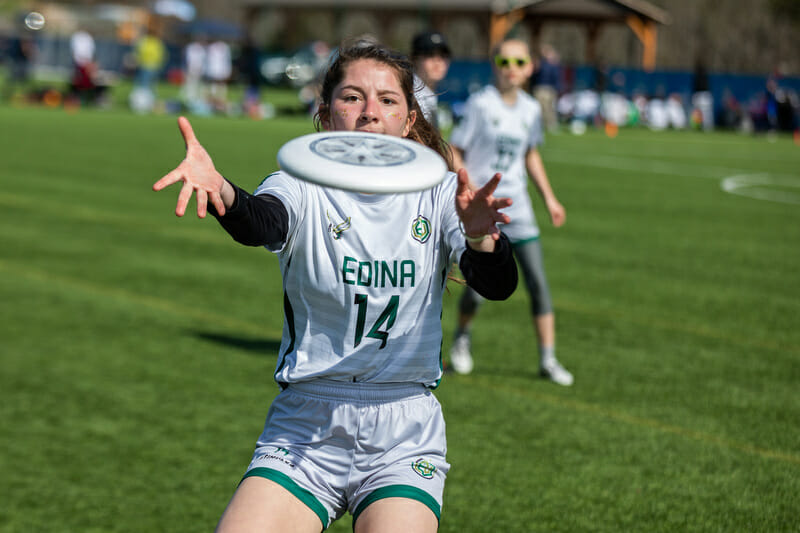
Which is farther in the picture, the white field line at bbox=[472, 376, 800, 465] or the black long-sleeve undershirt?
the white field line at bbox=[472, 376, 800, 465]

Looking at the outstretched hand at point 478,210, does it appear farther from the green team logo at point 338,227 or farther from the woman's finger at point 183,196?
the woman's finger at point 183,196

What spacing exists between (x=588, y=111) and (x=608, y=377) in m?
30.1

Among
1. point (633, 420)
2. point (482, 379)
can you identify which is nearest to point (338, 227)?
point (633, 420)

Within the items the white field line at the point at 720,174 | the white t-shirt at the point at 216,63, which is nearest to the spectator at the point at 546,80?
the white field line at the point at 720,174

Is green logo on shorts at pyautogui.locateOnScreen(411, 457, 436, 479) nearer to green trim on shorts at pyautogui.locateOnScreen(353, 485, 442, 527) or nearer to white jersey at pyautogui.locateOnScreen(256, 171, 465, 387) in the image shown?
green trim on shorts at pyautogui.locateOnScreen(353, 485, 442, 527)

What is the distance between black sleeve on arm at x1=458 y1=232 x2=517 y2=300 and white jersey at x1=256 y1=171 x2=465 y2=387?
4.1 inches

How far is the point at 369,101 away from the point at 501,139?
4041 millimetres

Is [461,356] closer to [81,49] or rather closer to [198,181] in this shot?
[198,181]

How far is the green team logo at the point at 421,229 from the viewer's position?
3.04m

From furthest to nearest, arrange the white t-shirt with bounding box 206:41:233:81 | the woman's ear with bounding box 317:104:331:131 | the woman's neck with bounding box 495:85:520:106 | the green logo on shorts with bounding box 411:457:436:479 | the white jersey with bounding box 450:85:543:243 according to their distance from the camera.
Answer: the white t-shirt with bounding box 206:41:233:81 < the woman's neck with bounding box 495:85:520:106 < the white jersey with bounding box 450:85:543:243 < the woman's ear with bounding box 317:104:331:131 < the green logo on shorts with bounding box 411:457:436:479

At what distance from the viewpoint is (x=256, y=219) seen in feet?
9.02

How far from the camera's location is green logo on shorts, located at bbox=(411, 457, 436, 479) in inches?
116

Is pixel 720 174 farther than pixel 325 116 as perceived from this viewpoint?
Yes

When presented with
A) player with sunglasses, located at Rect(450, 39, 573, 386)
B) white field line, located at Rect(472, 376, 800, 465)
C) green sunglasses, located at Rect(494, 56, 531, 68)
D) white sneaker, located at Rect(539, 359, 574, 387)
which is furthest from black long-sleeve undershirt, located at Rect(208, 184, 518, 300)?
green sunglasses, located at Rect(494, 56, 531, 68)
